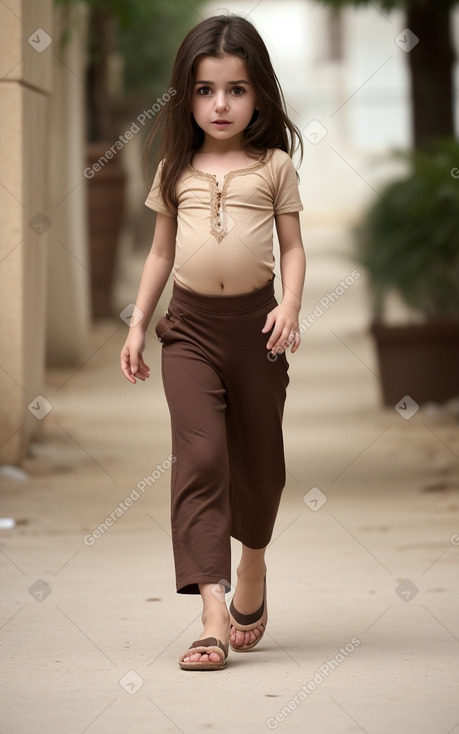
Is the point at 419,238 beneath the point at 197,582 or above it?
above

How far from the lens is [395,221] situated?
9133 millimetres

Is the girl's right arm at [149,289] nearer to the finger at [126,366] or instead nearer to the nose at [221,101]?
the finger at [126,366]

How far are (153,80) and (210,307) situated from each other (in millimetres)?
16438

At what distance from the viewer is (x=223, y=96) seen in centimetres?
338

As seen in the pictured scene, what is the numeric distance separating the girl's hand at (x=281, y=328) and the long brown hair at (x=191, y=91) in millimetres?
409

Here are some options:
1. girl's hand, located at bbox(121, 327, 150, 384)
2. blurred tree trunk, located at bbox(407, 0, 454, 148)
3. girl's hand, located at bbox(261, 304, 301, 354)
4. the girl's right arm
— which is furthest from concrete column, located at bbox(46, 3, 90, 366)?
girl's hand, located at bbox(261, 304, 301, 354)

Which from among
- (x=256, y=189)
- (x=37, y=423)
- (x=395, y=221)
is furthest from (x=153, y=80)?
(x=256, y=189)

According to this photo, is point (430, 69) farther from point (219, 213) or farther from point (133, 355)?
point (133, 355)

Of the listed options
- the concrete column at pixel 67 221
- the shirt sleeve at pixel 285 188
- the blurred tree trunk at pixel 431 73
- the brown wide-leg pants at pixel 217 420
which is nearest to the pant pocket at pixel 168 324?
the brown wide-leg pants at pixel 217 420

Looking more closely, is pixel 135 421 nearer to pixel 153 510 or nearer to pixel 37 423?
pixel 37 423

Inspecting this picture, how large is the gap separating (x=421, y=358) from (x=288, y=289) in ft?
18.6

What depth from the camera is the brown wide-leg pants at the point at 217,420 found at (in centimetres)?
333

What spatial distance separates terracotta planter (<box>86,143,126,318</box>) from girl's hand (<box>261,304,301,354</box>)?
10.9m

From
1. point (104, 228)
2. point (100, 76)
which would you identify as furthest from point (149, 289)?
point (100, 76)
